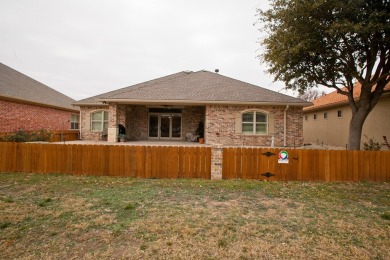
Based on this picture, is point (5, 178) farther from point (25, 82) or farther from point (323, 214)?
point (25, 82)

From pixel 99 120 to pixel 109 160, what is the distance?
11278mm

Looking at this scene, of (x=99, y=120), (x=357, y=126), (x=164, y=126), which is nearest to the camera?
(x=357, y=126)

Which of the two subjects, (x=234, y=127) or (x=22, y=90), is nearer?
(x=234, y=127)

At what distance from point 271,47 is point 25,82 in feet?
70.7

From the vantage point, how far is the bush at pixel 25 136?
549 inches

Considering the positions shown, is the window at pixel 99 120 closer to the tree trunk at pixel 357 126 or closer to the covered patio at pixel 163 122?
the covered patio at pixel 163 122

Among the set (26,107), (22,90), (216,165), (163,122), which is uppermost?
(22,90)

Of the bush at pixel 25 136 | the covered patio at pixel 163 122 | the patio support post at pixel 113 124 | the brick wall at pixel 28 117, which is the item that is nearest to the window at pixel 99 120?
the covered patio at pixel 163 122

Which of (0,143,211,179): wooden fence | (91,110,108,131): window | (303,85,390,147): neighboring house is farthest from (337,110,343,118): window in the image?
(91,110,108,131): window

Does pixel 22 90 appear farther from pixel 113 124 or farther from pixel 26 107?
pixel 113 124

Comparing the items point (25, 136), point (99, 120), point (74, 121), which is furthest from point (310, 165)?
point (74, 121)

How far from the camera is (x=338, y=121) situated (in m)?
16.8

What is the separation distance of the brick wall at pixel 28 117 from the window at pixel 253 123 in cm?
1680

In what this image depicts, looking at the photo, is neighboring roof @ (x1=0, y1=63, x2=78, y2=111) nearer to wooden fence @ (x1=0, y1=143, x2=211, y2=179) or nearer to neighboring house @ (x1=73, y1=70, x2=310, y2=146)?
neighboring house @ (x1=73, y1=70, x2=310, y2=146)
